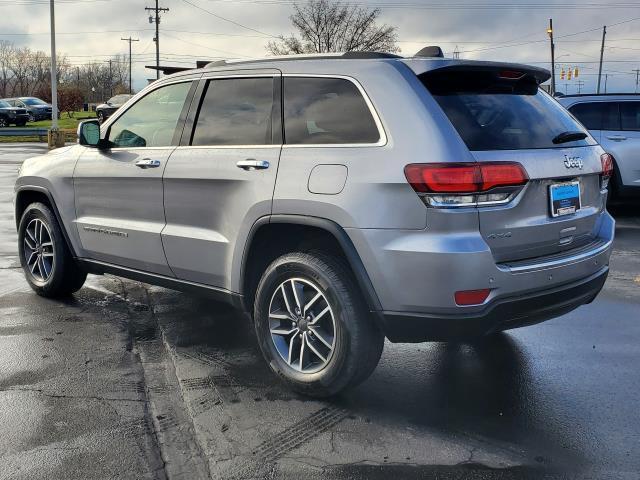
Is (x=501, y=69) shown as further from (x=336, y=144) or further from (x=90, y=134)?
(x=90, y=134)

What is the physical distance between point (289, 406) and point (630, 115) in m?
8.88

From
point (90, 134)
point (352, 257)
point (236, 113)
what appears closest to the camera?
point (352, 257)

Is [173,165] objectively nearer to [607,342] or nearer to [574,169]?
[574,169]

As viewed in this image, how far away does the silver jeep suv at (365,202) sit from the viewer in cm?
339

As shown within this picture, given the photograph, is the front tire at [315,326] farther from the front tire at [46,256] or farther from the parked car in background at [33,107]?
the parked car in background at [33,107]

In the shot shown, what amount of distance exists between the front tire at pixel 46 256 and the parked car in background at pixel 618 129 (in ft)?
26.4

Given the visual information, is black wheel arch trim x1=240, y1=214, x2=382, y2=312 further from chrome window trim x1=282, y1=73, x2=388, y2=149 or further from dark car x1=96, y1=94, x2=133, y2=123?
dark car x1=96, y1=94, x2=133, y2=123

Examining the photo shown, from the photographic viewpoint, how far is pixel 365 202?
3.50 meters

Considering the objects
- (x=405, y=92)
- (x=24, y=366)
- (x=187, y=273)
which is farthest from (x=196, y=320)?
(x=405, y=92)

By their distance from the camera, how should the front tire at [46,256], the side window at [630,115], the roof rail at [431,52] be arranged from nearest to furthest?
the roof rail at [431,52], the front tire at [46,256], the side window at [630,115]

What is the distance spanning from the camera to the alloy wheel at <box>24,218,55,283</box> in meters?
6.01

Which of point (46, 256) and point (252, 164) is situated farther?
point (46, 256)

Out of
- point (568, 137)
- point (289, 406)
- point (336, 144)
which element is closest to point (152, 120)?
point (336, 144)

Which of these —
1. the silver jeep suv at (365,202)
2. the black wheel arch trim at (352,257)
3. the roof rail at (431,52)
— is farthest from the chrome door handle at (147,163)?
the roof rail at (431,52)
